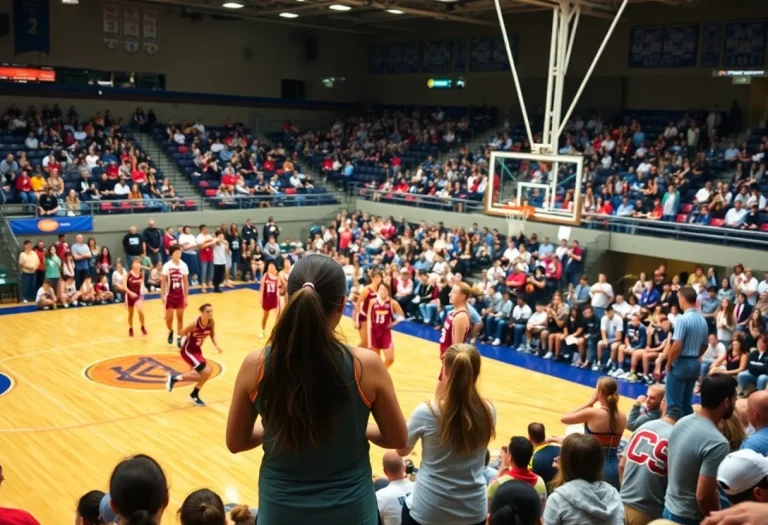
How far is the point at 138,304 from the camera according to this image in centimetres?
1438

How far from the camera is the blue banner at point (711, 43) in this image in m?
20.8

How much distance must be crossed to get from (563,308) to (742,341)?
3.48 metres

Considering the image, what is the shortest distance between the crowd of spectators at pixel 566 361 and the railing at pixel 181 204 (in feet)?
3.13

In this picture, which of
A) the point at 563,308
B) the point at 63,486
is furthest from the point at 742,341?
the point at 63,486

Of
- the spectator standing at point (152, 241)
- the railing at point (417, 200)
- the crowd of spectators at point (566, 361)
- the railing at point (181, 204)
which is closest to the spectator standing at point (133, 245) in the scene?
the crowd of spectators at point (566, 361)

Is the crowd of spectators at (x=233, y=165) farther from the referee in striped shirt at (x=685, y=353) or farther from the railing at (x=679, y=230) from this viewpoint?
the referee in striped shirt at (x=685, y=353)

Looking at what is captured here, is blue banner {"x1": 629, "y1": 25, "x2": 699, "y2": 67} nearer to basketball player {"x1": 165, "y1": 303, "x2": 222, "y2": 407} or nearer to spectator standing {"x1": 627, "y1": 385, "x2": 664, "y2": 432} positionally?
basketball player {"x1": 165, "y1": 303, "x2": 222, "y2": 407}

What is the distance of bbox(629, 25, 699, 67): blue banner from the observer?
21.5 m

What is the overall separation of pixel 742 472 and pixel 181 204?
20.1 metres

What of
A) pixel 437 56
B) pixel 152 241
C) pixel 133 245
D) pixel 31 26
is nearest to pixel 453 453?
pixel 133 245

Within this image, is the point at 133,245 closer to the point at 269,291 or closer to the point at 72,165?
the point at 72,165

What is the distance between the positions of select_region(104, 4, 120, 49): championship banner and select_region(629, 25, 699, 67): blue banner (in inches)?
634

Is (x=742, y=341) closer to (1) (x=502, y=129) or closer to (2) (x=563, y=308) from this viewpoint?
(2) (x=563, y=308)

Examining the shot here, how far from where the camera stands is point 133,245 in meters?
19.3
